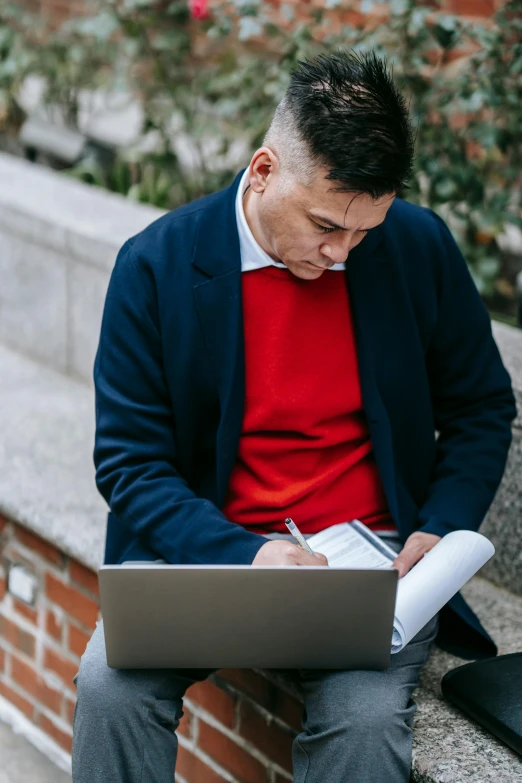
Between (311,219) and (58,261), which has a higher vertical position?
(311,219)

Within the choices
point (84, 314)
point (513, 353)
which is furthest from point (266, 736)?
point (84, 314)

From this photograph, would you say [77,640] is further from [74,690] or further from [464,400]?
[464,400]

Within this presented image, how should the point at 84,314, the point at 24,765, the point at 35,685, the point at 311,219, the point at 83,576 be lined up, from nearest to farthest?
1. the point at 311,219
2. the point at 83,576
3. the point at 24,765
4. the point at 35,685
5. the point at 84,314

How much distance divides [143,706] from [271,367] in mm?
670

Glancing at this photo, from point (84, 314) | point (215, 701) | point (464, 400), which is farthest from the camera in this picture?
point (84, 314)

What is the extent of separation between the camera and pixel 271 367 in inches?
82.9

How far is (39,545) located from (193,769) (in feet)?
2.26

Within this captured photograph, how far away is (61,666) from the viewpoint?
112 inches

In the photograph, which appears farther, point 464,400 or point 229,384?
point 464,400

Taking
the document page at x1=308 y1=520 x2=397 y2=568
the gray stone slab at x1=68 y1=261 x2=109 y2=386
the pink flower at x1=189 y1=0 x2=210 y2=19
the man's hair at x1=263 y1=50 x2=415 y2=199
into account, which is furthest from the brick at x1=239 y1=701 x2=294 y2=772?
the pink flower at x1=189 y1=0 x2=210 y2=19

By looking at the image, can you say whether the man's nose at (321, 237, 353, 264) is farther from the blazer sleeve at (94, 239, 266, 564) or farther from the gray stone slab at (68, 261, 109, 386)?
the gray stone slab at (68, 261, 109, 386)

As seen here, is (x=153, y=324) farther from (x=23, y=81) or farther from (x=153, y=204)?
(x=23, y=81)

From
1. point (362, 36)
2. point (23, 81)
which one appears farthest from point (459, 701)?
point (23, 81)

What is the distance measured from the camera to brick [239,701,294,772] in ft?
7.48
